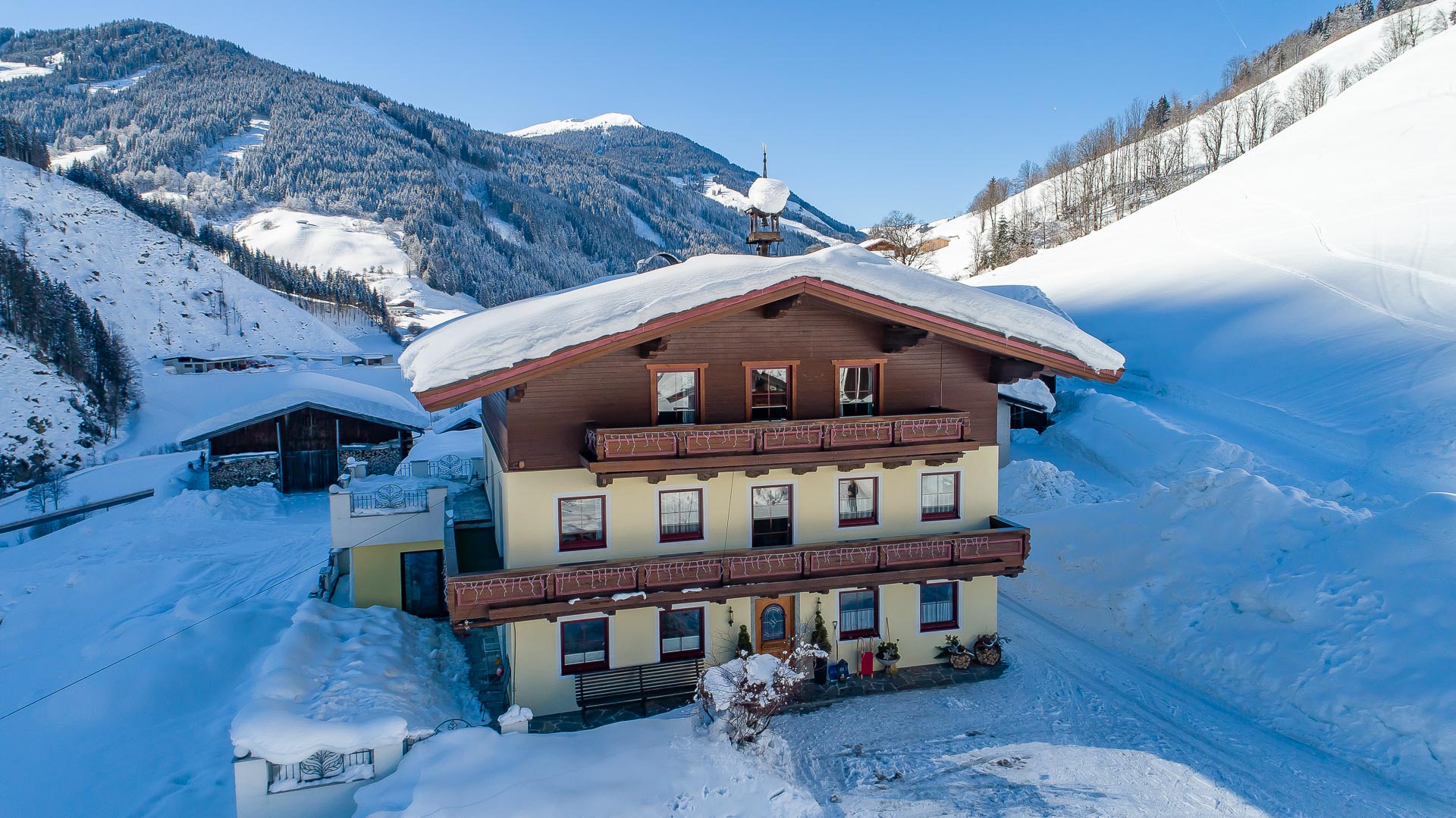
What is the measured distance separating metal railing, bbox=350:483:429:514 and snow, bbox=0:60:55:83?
232013 mm

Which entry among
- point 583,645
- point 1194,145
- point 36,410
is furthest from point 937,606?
point 1194,145

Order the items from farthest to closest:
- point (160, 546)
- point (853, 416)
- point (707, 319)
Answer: point (160, 546), point (853, 416), point (707, 319)

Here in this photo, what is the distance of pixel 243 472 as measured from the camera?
34188mm

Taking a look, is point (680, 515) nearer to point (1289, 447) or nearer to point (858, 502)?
point (858, 502)

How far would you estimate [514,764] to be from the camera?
10.9 meters

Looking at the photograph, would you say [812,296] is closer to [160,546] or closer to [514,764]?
[514,764]

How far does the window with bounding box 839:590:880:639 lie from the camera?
16.2m

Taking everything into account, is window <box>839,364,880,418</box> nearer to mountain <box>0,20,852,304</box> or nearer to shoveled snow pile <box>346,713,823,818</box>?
shoveled snow pile <box>346,713,823,818</box>

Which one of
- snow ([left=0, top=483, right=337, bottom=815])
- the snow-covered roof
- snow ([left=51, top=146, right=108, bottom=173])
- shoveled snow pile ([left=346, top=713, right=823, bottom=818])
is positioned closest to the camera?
shoveled snow pile ([left=346, top=713, right=823, bottom=818])

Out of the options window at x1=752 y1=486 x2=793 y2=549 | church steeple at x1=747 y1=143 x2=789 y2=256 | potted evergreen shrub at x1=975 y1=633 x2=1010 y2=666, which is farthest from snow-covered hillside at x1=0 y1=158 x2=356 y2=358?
potted evergreen shrub at x1=975 y1=633 x2=1010 y2=666

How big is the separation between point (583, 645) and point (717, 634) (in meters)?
2.86

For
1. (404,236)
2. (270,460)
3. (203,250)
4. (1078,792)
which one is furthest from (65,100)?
(1078,792)

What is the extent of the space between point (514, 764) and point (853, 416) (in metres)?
9.11

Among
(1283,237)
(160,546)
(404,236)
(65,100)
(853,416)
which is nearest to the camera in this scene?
(853,416)
